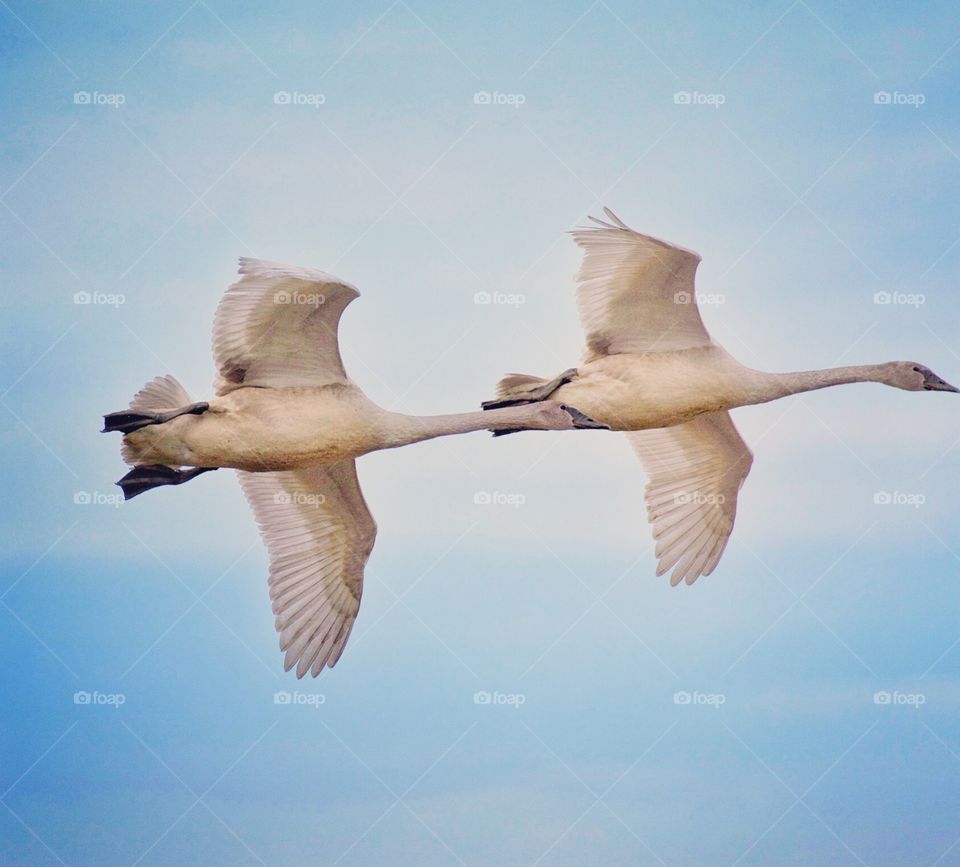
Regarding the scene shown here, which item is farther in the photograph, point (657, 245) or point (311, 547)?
point (311, 547)

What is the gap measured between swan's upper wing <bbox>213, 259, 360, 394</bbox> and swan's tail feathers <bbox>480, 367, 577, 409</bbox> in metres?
2.08

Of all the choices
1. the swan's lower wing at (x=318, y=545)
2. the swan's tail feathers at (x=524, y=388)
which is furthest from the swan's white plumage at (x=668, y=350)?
the swan's lower wing at (x=318, y=545)

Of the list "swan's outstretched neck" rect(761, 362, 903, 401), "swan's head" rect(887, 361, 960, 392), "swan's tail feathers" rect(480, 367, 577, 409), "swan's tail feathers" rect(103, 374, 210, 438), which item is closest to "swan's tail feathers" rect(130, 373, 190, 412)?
"swan's tail feathers" rect(103, 374, 210, 438)

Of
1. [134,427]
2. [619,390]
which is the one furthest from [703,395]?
[134,427]

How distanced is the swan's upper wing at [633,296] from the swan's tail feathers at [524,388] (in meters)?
0.49

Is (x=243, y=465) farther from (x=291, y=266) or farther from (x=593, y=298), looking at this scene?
(x=593, y=298)

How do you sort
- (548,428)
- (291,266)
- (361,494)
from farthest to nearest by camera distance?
(361,494) → (548,428) → (291,266)

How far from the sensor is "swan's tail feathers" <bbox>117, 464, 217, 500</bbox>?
69.9ft

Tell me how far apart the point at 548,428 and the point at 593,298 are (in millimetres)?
1714

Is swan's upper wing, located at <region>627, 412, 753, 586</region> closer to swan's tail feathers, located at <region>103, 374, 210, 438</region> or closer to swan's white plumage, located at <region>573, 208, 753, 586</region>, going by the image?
swan's white plumage, located at <region>573, 208, 753, 586</region>

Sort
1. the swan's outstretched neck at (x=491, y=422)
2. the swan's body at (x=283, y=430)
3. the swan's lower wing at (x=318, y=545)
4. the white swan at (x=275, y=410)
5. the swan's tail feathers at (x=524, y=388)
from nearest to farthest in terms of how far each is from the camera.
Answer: the white swan at (x=275, y=410)
the swan's body at (x=283, y=430)
the swan's outstretched neck at (x=491, y=422)
the swan's tail feathers at (x=524, y=388)
the swan's lower wing at (x=318, y=545)

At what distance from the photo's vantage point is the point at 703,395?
21.7 m

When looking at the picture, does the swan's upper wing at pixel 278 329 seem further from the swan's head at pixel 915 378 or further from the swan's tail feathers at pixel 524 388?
the swan's head at pixel 915 378

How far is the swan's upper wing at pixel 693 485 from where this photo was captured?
2345cm
